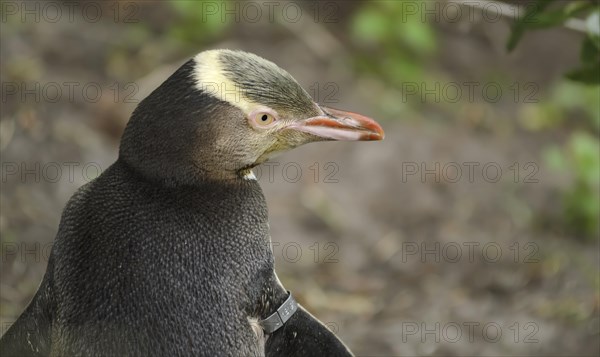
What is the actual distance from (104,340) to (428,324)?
178cm

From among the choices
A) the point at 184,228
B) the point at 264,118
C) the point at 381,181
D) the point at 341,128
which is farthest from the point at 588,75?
the point at 381,181

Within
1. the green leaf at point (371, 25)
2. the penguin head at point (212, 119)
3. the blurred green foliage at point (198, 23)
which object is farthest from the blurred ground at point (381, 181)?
the penguin head at point (212, 119)

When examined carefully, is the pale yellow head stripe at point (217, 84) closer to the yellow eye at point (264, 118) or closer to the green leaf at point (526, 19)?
the yellow eye at point (264, 118)

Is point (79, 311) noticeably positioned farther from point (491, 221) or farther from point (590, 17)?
point (491, 221)

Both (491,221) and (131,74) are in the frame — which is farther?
(131,74)

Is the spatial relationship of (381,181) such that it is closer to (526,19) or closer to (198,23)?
(198,23)

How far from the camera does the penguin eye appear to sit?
1750mm

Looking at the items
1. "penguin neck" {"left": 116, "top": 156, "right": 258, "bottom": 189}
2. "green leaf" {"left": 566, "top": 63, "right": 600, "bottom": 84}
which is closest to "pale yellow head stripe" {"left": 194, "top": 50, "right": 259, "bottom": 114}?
"penguin neck" {"left": 116, "top": 156, "right": 258, "bottom": 189}

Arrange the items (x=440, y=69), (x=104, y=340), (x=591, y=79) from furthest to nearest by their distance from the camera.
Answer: (x=440, y=69), (x=591, y=79), (x=104, y=340)

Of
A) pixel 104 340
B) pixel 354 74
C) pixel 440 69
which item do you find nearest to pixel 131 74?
pixel 354 74

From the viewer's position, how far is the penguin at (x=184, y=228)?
164cm

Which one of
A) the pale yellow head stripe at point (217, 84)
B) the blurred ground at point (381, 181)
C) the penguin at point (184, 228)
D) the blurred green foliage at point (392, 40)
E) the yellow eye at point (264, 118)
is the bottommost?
the blurred ground at point (381, 181)

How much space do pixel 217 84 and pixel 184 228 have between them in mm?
275

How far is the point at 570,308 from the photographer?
327 centimetres
